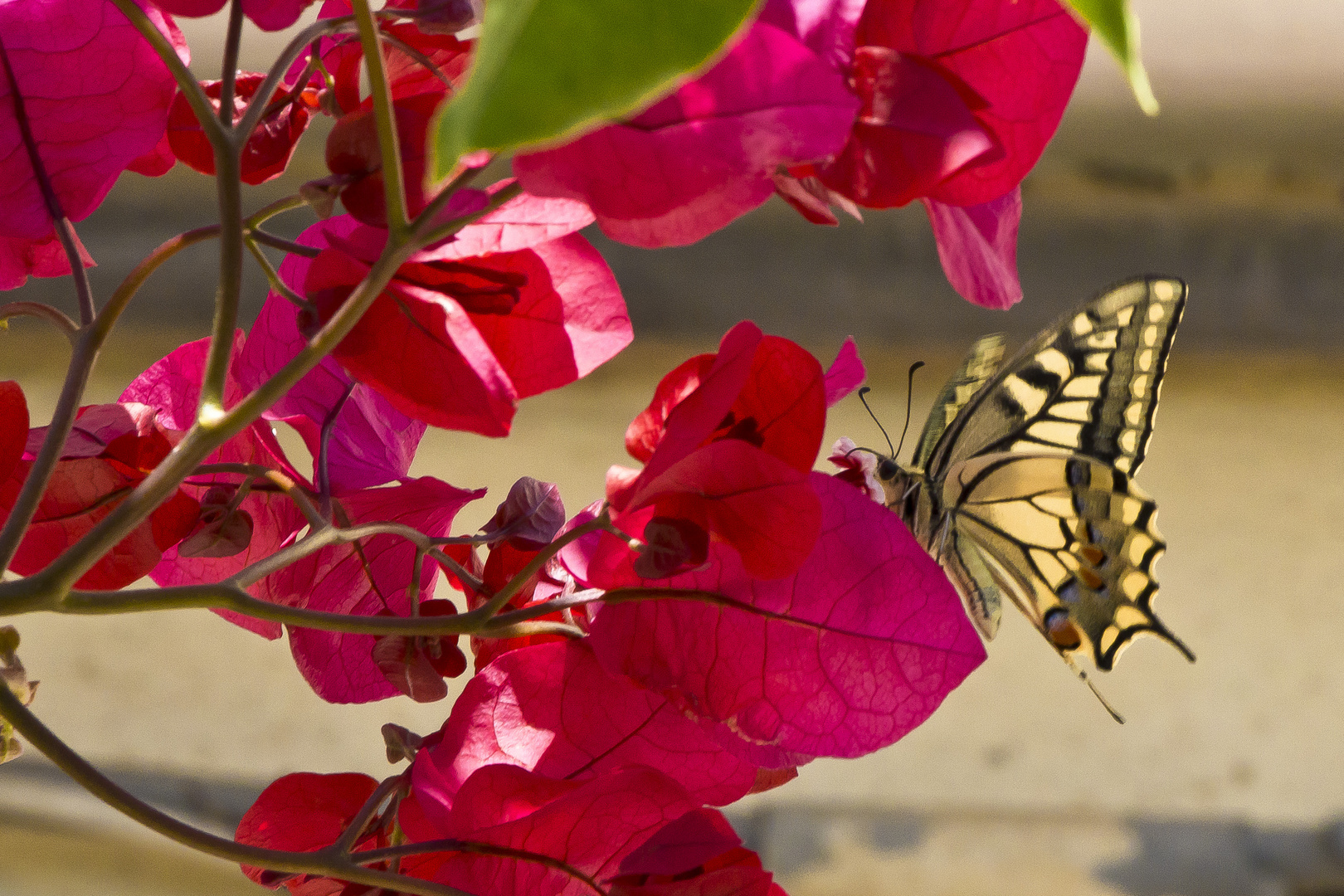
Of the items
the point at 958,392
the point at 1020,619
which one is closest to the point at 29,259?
the point at 958,392

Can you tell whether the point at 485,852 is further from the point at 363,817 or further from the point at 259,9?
the point at 259,9

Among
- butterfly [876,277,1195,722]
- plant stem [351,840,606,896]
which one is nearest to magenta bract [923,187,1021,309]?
plant stem [351,840,606,896]

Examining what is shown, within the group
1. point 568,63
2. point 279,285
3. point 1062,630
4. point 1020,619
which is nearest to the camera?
point 568,63

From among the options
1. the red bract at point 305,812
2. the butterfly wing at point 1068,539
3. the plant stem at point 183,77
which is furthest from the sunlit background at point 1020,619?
the plant stem at point 183,77

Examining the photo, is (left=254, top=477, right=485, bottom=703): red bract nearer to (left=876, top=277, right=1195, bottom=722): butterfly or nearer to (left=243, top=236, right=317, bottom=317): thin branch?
(left=243, top=236, right=317, bottom=317): thin branch

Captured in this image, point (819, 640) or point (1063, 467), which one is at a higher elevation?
point (1063, 467)

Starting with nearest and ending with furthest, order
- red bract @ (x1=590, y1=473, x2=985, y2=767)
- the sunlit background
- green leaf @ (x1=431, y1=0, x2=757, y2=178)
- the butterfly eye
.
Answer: green leaf @ (x1=431, y1=0, x2=757, y2=178) → red bract @ (x1=590, y1=473, x2=985, y2=767) → the butterfly eye → the sunlit background
